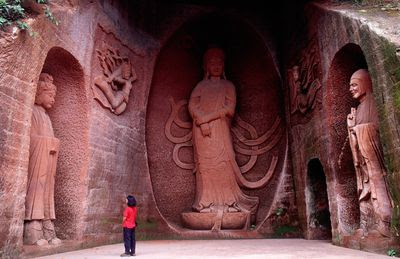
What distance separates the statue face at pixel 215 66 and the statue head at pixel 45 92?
3869 millimetres

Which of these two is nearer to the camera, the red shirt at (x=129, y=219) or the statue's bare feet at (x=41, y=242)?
the red shirt at (x=129, y=219)

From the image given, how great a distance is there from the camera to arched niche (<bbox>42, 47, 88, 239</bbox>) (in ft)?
20.5

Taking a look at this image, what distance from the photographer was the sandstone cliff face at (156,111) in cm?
500

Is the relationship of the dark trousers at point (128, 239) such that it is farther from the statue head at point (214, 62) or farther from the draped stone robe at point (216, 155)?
the statue head at point (214, 62)

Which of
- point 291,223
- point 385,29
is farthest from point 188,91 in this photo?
point 385,29

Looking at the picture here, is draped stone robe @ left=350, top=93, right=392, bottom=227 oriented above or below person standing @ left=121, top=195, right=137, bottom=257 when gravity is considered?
above

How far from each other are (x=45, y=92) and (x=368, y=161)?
4.68 m

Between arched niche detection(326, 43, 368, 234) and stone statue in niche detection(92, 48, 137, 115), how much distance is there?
359cm

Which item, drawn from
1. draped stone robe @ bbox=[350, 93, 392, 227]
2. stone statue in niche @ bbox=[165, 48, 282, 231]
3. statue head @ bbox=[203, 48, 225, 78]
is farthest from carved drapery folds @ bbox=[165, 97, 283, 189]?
draped stone robe @ bbox=[350, 93, 392, 227]

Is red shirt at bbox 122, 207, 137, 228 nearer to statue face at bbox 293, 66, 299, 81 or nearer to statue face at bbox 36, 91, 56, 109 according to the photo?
statue face at bbox 36, 91, 56, 109

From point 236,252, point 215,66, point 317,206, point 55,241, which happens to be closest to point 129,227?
point 55,241

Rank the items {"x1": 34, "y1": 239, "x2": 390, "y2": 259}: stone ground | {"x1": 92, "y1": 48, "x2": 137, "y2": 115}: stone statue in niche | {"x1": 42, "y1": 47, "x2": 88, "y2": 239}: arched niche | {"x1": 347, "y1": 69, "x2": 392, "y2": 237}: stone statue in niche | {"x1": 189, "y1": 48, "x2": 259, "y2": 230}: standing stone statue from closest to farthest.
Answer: {"x1": 34, "y1": 239, "x2": 390, "y2": 259}: stone ground → {"x1": 347, "y1": 69, "x2": 392, "y2": 237}: stone statue in niche → {"x1": 42, "y1": 47, "x2": 88, "y2": 239}: arched niche → {"x1": 92, "y1": 48, "x2": 137, "y2": 115}: stone statue in niche → {"x1": 189, "y1": 48, "x2": 259, "y2": 230}: standing stone statue

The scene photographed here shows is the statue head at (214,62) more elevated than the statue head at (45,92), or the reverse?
the statue head at (214,62)

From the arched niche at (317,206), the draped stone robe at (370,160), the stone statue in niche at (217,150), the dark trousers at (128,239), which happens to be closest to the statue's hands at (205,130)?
the stone statue in niche at (217,150)
